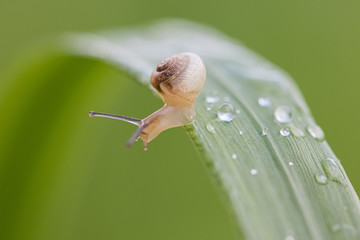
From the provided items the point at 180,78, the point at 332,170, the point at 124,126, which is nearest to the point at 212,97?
the point at 180,78

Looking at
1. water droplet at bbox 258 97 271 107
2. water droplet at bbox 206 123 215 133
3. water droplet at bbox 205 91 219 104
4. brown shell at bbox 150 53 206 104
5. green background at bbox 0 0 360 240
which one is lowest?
water droplet at bbox 206 123 215 133

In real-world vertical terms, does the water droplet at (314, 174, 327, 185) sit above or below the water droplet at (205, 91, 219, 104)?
below

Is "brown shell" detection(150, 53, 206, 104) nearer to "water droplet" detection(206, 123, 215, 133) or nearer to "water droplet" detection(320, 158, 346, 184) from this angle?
"water droplet" detection(206, 123, 215, 133)

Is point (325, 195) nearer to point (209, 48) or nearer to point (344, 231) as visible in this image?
point (344, 231)

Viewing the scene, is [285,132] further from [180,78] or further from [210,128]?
[180,78]

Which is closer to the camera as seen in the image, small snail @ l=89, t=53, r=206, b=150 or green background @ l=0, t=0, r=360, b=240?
small snail @ l=89, t=53, r=206, b=150

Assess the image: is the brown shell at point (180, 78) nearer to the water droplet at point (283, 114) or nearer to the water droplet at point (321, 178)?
the water droplet at point (283, 114)

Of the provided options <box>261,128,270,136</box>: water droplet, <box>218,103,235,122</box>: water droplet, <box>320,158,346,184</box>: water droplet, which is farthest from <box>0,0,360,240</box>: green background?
<box>320,158,346,184</box>: water droplet
